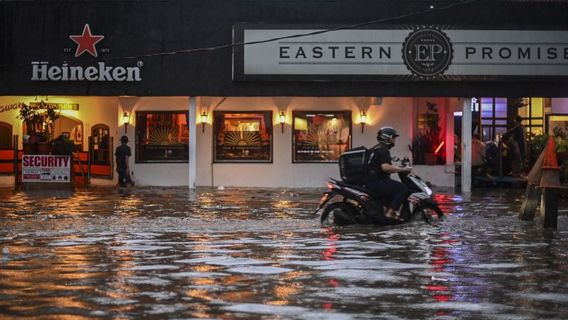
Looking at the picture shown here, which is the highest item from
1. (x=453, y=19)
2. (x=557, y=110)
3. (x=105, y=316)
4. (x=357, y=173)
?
(x=453, y=19)

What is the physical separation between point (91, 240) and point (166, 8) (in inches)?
548

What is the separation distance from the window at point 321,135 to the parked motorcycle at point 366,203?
1290 centimetres

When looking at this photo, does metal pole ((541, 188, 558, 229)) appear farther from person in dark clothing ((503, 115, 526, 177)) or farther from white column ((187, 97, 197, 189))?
white column ((187, 97, 197, 189))

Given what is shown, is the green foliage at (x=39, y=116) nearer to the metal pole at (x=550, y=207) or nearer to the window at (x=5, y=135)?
the window at (x=5, y=135)

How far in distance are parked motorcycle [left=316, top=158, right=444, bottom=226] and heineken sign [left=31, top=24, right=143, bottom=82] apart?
1233 centimetres

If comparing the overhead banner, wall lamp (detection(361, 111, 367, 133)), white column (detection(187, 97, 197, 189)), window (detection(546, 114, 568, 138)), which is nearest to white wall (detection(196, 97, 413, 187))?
wall lamp (detection(361, 111, 367, 133))

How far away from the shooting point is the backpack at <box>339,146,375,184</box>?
1394 centimetres

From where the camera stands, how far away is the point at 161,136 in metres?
27.6

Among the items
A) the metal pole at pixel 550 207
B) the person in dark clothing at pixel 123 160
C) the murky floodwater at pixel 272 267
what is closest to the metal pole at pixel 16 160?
the person in dark clothing at pixel 123 160

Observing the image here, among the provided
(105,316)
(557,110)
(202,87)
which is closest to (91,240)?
(105,316)

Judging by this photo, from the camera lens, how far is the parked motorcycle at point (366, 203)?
13.8 meters

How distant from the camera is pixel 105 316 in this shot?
7.11 meters

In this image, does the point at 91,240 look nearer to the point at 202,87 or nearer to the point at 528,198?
the point at 528,198

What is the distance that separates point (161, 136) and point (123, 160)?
5.88ft
